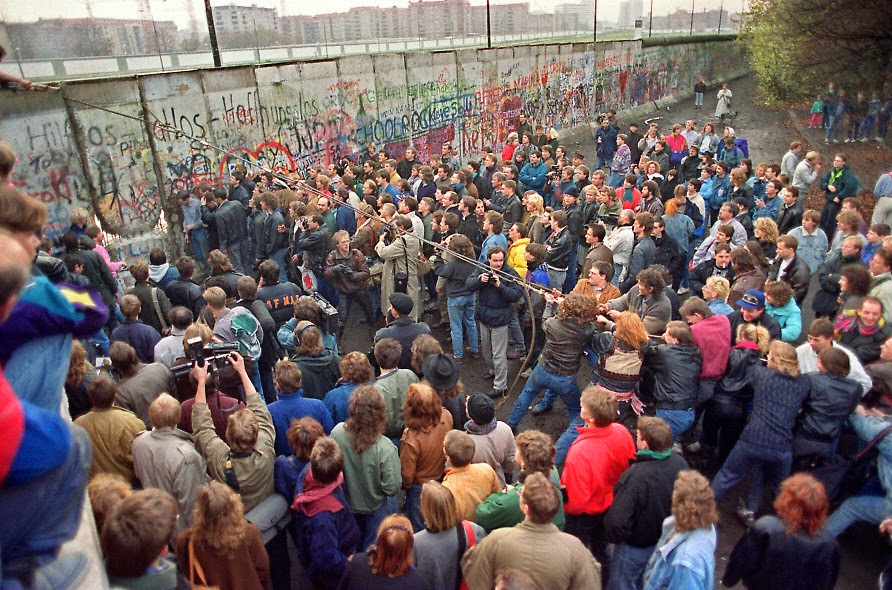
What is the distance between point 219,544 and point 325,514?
68 centimetres

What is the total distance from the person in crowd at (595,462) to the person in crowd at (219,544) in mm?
2047

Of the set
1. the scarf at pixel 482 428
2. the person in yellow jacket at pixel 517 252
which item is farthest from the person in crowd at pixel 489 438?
the person in yellow jacket at pixel 517 252

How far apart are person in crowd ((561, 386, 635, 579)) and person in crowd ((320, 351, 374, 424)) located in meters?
1.73

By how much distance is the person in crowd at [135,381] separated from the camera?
15.3 ft

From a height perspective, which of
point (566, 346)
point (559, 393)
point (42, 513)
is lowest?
point (559, 393)

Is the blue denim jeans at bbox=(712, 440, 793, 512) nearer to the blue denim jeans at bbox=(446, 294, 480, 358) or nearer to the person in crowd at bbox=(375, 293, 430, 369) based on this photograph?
the person in crowd at bbox=(375, 293, 430, 369)

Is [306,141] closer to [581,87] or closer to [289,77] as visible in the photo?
[289,77]

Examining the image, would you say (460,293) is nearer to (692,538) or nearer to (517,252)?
(517,252)

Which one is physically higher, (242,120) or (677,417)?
(242,120)

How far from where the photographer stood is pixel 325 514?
359cm

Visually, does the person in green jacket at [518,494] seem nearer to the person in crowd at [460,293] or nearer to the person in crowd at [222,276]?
the person in crowd at [460,293]

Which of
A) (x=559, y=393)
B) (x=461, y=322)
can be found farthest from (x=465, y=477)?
(x=461, y=322)

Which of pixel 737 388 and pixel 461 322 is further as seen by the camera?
pixel 461 322

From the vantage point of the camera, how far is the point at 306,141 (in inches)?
539
